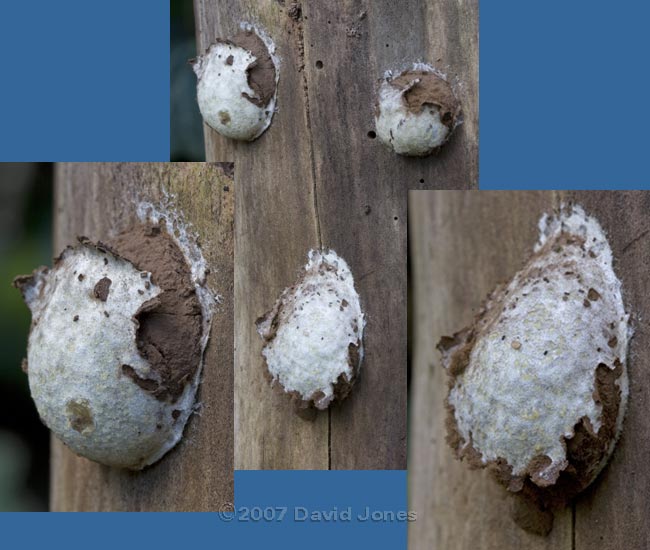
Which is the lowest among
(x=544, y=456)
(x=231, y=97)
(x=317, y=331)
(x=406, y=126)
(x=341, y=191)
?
(x=544, y=456)

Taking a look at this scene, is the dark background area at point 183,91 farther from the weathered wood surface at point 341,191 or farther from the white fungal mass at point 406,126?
the white fungal mass at point 406,126

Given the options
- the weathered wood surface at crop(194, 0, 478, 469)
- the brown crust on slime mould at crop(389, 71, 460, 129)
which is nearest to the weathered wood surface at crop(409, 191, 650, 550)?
the weathered wood surface at crop(194, 0, 478, 469)

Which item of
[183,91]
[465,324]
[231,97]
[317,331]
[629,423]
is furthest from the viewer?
[183,91]

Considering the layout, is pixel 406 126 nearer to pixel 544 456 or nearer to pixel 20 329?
pixel 544 456

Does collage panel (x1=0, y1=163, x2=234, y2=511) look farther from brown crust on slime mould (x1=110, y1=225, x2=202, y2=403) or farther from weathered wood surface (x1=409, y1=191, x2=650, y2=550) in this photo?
weathered wood surface (x1=409, y1=191, x2=650, y2=550)

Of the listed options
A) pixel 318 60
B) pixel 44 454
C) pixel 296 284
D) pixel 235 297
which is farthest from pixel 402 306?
pixel 44 454

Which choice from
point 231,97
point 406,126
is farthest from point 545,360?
point 231,97
